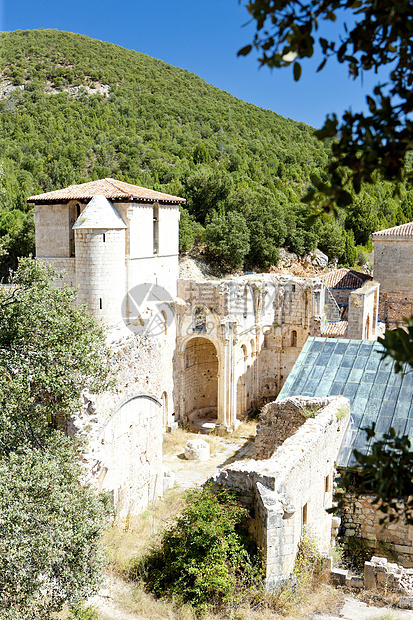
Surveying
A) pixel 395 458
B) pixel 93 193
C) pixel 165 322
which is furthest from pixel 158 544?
pixel 93 193

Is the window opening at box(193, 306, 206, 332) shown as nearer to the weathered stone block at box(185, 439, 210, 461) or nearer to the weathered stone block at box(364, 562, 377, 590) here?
the weathered stone block at box(185, 439, 210, 461)

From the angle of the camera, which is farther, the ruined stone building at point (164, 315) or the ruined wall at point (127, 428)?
the ruined stone building at point (164, 315)

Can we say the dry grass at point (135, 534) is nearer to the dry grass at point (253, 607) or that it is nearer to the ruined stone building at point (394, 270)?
the dry grass at point (253, 607)

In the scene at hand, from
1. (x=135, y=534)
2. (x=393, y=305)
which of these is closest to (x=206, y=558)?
(x=135, y=534)

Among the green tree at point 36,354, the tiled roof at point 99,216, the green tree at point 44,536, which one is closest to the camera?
the green tree at point 44,536

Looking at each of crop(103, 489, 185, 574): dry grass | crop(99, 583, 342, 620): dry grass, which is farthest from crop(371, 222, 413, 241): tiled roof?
crop(99, 583, 342, 620): dry grass

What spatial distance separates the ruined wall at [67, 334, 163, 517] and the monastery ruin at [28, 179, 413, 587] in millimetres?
29

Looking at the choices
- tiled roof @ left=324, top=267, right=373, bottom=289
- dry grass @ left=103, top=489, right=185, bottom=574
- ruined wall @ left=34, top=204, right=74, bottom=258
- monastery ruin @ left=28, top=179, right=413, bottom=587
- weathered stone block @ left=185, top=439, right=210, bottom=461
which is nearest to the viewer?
dry grass @ left=103, top=489, right=185, bottom=574

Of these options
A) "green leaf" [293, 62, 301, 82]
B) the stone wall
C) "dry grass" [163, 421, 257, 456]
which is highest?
"green leaf" [293, 62, 301, 82]

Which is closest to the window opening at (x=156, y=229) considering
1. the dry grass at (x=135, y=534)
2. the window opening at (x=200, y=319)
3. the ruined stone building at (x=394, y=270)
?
the window opening at (x=200, y=319)

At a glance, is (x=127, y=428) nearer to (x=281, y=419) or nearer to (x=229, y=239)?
(x=281, y=419)

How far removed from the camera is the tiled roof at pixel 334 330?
797 inches

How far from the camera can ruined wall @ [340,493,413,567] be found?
8266mm

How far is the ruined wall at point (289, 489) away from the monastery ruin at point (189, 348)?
0.07ft
